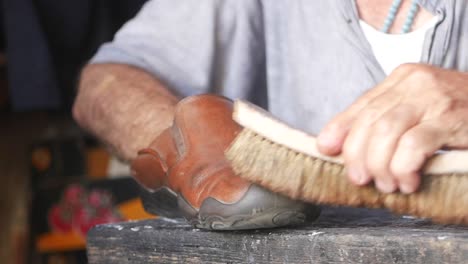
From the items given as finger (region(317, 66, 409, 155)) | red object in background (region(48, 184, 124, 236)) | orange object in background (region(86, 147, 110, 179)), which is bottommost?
red object in background (region(48, 184, 124, 236))

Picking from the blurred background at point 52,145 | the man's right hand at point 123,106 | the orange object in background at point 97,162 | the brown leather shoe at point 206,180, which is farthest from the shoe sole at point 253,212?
the orange object in background at point 97,162

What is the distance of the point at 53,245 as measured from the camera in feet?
7.26

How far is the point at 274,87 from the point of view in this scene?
1.06 m

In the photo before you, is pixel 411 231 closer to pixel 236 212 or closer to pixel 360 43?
pixel 236 212

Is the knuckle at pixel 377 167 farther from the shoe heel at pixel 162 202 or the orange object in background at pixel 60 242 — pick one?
the orange object in background at pixel 60 242

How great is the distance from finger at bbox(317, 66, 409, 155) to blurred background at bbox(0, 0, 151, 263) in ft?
4.29

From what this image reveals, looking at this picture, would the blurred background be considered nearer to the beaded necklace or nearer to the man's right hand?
the man's right hand

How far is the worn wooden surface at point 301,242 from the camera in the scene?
592mm

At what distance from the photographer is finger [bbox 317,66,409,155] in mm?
621

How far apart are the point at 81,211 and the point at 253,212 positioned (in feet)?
5.21

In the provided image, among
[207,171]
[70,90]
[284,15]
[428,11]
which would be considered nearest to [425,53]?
[428,11]

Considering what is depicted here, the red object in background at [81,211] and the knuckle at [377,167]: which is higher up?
the knuckle at [377,167]

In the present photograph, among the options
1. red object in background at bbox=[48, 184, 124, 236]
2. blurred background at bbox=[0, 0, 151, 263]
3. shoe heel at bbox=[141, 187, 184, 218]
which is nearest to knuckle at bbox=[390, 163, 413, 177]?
shoe heel at bbox=[141, 187, 184, 218]

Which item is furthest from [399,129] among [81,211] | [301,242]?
[81,211]
